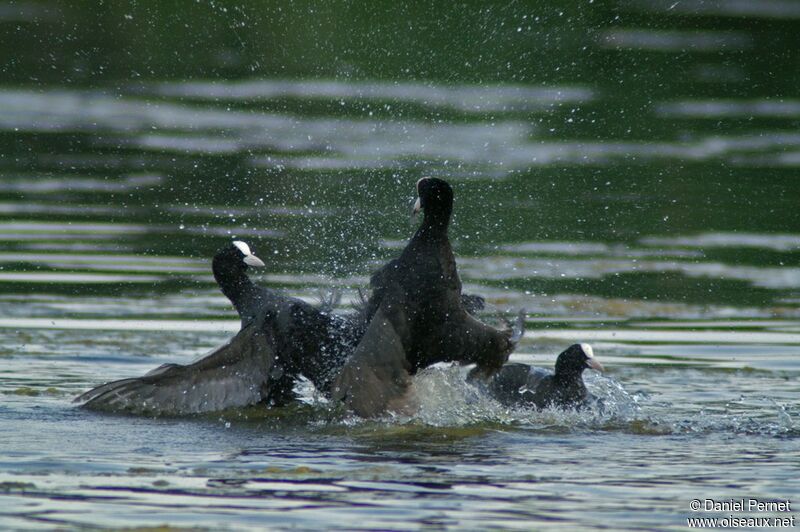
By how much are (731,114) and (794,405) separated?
9514 millimetres

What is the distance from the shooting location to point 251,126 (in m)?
16.4

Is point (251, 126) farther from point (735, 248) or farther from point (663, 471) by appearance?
point (663, 471)

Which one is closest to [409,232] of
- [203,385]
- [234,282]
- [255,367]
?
[234,282]

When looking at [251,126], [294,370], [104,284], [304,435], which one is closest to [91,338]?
[104,284]

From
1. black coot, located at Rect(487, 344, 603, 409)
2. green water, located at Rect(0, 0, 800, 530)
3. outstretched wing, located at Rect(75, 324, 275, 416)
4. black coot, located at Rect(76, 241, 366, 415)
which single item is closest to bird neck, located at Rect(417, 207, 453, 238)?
black coot, located at Rect(76, 241, 366, 415)

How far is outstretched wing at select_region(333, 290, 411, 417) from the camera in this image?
25.0 feet

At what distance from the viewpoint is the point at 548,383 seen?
855 cm

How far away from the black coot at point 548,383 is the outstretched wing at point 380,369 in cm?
77

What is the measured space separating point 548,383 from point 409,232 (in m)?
3.86

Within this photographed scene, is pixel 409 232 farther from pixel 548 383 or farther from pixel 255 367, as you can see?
pixel 255 367

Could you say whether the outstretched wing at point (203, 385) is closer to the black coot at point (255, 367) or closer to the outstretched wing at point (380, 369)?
the black coot at point (255, 367)

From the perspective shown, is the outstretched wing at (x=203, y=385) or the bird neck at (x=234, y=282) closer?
the outstretched wing at (x=203, y=385)

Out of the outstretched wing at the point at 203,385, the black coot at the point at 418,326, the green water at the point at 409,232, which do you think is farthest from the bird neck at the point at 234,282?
the black coot at the point at 418,326

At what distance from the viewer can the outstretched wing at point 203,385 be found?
7918 millimetres
